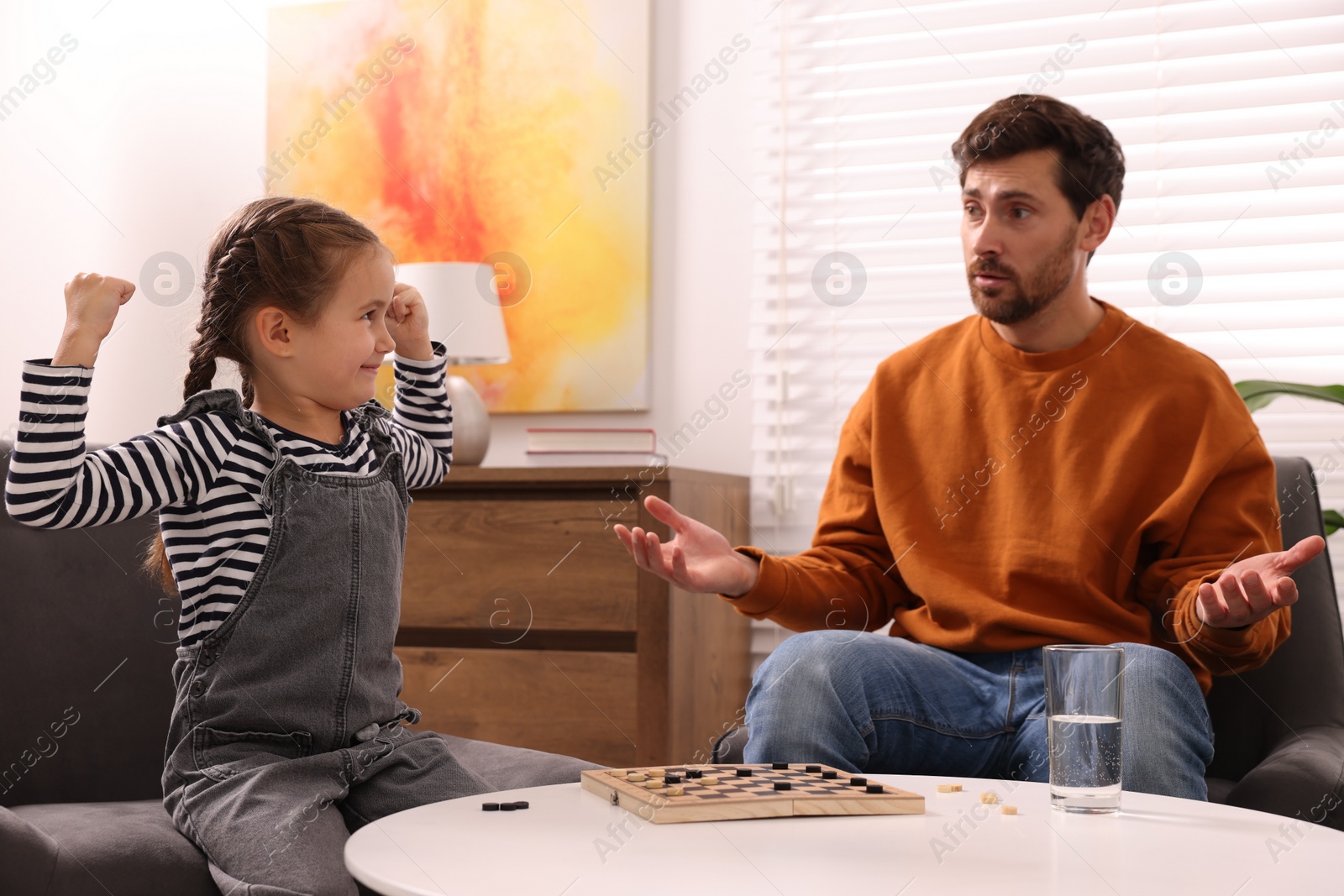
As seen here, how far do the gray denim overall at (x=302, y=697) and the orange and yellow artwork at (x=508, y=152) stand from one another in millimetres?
1543

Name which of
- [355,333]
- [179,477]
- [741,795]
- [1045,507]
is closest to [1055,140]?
[1045,507]

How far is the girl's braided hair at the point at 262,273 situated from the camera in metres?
1.24

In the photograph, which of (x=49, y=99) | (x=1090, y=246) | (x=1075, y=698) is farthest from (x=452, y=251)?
(x=1075, y=698)

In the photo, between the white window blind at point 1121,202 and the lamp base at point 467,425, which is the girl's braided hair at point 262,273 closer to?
the lamp base at point 467,425

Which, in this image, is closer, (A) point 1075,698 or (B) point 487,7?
(A) point 1075,698

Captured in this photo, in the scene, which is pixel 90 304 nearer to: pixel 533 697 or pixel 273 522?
pixel 273 522

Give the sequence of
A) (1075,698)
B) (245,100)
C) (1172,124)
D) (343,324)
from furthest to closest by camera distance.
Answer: (245,100) → (1172,124) → (343,324) → (1075,698)

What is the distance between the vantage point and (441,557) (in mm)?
2217

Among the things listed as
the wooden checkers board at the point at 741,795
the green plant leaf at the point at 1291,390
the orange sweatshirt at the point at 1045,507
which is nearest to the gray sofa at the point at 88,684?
the wooden checkers board at the point at 741,795

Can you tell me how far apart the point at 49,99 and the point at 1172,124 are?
2704mm

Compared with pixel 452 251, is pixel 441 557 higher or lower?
lower

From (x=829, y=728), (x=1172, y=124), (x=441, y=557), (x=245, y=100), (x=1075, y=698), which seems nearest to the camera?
(x=1075, y=698)

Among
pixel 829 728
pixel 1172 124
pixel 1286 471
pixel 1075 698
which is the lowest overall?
pixel 829 728

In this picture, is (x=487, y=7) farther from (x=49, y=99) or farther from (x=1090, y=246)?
(x=1090, y=246)
